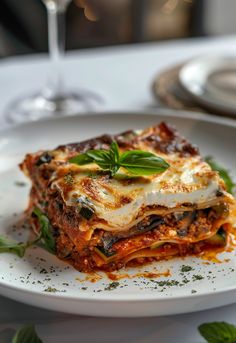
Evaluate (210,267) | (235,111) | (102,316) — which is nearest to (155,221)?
(210,267)

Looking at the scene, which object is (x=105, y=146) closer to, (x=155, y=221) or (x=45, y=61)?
(x=155, y=221)

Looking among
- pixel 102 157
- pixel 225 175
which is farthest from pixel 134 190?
pixel 225 175

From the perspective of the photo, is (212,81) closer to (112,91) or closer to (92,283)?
(112,91)

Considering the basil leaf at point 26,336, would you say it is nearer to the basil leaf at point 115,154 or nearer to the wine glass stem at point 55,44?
the basil leaf at point 115,154

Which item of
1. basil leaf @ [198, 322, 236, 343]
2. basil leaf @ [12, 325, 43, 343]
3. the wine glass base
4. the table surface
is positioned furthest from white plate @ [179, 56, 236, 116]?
basil leaf @ [12, 325, 43, 343]

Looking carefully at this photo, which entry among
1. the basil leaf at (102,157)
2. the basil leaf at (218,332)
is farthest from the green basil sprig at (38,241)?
the basil leaf at (218,332)

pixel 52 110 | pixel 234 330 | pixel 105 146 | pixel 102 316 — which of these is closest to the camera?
pixel 234 330

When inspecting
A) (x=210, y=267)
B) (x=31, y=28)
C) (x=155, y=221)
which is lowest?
(x=210, y=267)
